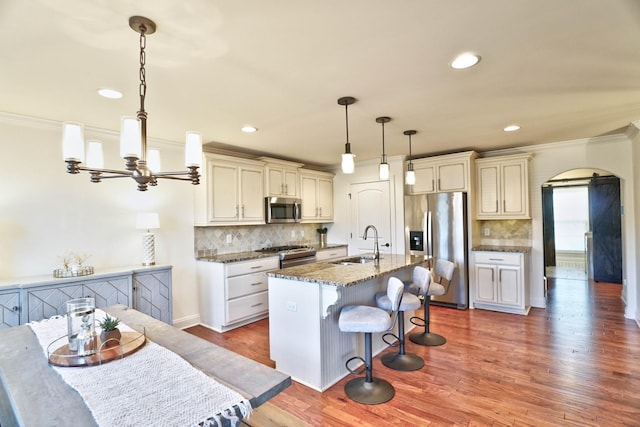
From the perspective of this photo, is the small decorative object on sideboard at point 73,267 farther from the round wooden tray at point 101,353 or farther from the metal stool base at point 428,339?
the metal stool base at point 428,339

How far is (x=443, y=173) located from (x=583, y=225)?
5.23 meters

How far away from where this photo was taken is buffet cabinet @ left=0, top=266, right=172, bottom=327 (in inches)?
102

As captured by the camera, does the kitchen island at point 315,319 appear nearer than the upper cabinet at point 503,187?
Yes

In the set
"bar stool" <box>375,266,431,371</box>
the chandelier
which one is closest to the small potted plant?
the chandelier

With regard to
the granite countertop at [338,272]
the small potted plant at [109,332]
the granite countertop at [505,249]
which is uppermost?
the granite countertop at [505,249]

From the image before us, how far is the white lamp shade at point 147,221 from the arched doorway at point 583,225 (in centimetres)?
602

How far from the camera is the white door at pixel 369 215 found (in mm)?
5289

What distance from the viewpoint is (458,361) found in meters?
2.97

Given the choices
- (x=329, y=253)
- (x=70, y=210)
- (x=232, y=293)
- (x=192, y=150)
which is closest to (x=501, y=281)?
→ (x=329, y=253)

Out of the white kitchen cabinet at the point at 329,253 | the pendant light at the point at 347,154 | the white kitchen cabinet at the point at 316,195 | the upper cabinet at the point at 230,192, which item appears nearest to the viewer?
the pendant light at the point at 347,154

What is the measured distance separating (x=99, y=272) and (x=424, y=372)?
323cm

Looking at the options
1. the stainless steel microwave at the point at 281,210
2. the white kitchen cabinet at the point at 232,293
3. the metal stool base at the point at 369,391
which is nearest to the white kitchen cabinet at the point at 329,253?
the stainless steel microwave at the point at 281,210

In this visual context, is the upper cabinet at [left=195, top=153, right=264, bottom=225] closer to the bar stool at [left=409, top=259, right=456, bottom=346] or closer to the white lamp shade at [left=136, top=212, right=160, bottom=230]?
the white lamp shade at [left=136, top=212, right=160, bottom=230]

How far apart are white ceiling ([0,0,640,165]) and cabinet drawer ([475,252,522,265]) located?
5.91 feet
